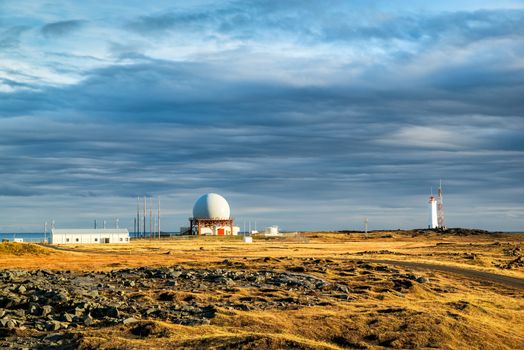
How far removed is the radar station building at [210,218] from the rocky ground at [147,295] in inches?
4419

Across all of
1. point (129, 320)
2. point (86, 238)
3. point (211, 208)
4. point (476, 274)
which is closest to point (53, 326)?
point (129, 320)

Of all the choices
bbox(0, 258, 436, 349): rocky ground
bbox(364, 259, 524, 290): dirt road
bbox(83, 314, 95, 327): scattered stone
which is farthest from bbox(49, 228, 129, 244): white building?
bbox(83, 314, 95, 327): scattered stone

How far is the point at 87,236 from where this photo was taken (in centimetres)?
14275

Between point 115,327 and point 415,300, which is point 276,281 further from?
point 115,327

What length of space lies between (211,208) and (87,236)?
31.8 metres

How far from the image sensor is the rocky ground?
81.2 ft

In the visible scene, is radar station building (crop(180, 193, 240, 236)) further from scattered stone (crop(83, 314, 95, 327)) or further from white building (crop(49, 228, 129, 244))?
scattered stone (crop(83, 314, 95, 327))

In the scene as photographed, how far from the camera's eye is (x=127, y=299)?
32531 millimetres

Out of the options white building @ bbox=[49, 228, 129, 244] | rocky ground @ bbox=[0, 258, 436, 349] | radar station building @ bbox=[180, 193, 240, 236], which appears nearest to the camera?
rocky ground @ bbox=[0, 258, 436, 349]

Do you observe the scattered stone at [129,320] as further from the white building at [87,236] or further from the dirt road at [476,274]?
the white building at [87,236]

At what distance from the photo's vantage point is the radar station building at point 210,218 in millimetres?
160625

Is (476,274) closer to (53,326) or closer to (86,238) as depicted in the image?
(53,326)

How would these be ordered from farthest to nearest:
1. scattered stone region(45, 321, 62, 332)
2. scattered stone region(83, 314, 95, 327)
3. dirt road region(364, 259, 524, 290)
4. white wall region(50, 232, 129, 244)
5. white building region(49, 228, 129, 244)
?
white building region(49, 228, 129, 244) < white wall region(50, 232, 129, 244) < dirt road region(364, 259, 524, 290) < scattered stone region(83, 314, 95, 327) < scattered stone region(45, 321, 62, 332)

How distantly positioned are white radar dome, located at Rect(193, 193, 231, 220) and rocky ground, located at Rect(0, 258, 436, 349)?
11254 cm
